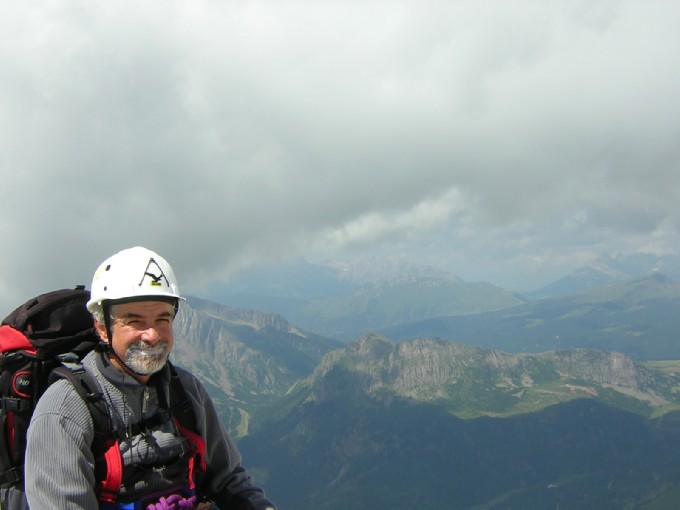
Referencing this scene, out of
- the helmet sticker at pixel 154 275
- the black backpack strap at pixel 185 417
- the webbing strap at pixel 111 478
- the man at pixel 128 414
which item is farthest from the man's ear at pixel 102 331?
the webbing strap at pixel 111 478

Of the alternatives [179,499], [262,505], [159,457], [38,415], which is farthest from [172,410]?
[262,505]

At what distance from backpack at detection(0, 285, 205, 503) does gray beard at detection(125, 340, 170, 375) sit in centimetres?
50

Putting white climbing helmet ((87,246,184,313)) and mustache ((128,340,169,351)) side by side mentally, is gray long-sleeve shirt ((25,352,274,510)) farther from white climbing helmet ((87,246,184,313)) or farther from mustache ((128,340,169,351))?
white climbing helmet ((87,246,184,313))

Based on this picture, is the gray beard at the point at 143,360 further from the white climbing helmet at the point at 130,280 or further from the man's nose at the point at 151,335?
the white climbing helmet at the point at 130,280

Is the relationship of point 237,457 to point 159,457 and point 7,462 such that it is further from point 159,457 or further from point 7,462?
point 7,462

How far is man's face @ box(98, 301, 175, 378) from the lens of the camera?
7070 mm

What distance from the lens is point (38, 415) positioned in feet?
20.9

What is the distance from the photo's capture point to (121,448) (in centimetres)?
671

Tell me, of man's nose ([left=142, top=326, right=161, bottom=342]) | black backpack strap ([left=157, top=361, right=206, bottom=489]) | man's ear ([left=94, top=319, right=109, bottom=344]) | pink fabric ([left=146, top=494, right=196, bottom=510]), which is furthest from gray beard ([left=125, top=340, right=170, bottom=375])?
pink fabric ([left=146, top=494, right=196, bottom=510])

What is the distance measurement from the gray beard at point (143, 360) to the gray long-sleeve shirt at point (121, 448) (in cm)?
19

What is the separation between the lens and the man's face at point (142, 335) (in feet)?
23.2

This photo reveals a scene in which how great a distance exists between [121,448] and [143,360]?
1137 mm

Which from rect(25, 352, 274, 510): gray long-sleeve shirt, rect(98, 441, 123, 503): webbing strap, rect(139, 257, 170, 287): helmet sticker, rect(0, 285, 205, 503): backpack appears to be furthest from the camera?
rect(139, 257, 170, 287): helmet sticker

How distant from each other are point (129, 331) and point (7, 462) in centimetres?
229
